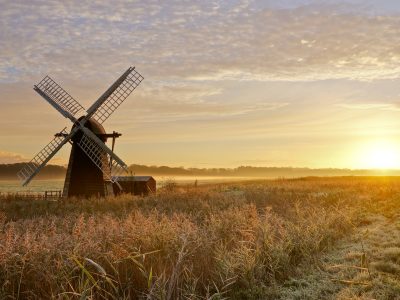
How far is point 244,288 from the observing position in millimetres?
7047

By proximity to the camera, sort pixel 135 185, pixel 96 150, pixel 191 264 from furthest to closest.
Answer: pixel 135 185 → pixel 96 150 → pixel 191 264

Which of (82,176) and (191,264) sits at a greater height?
(82,176)

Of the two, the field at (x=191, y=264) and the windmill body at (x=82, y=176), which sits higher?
the windmill body at (x=82, y=176)

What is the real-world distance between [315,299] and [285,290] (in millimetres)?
547

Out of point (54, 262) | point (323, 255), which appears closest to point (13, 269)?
point (54, 262)

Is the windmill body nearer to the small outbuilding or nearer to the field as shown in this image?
the small outbuilding

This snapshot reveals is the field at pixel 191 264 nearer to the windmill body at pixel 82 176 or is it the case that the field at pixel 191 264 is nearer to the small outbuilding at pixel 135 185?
the windmill body at pixel 82 176

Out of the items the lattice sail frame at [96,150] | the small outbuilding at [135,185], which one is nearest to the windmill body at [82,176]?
the lattice sail frame at [96,150]

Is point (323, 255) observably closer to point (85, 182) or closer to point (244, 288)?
point (244, 288)

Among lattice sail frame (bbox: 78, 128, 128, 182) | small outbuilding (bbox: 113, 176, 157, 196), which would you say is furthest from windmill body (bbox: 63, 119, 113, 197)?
small outbuilding (bbox: 113, 176, 157, 196)

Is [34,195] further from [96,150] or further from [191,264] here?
[191,264]

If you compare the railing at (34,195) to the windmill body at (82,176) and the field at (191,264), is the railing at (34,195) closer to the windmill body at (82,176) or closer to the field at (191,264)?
the windmill body at (82,176)

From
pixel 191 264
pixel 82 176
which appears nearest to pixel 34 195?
pixel 82 176

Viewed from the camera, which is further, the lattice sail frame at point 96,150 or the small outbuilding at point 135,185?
the small outbuilding at point 135,185
